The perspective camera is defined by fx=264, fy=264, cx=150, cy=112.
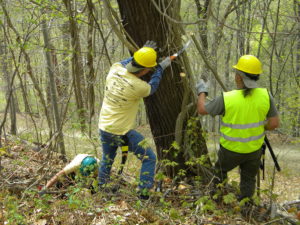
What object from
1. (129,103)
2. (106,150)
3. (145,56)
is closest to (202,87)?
→ (145,56)

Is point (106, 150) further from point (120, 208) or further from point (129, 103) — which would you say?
point (120, 208)

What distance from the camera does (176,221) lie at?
257 centimetres

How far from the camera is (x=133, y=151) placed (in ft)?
11.4

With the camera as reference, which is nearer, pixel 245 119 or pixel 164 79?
pixel 245 119

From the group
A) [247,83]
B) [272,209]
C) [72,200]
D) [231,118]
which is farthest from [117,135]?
[272,209]

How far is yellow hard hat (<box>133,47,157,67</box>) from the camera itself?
10.1ft

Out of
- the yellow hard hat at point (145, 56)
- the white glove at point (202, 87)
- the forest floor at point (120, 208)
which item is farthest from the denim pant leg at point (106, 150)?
the white glove at point (202, 87)

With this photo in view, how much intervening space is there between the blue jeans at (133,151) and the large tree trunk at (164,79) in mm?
278

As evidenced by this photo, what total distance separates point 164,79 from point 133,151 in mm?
1029

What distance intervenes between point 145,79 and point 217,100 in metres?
1.05

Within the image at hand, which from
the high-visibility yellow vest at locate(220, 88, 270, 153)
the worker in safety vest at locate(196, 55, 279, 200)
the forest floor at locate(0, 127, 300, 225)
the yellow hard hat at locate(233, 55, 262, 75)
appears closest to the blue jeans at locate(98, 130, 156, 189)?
the forest floor at locate(0, 127, 300, 225)

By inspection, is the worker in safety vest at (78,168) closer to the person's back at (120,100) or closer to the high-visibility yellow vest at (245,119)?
the person's back at (120,100)

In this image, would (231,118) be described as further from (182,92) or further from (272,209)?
(272,209)

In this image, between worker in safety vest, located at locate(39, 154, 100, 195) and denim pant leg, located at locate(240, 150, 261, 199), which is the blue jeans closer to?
worker in safety vest, located at locate(39, 154, 100, 195)
